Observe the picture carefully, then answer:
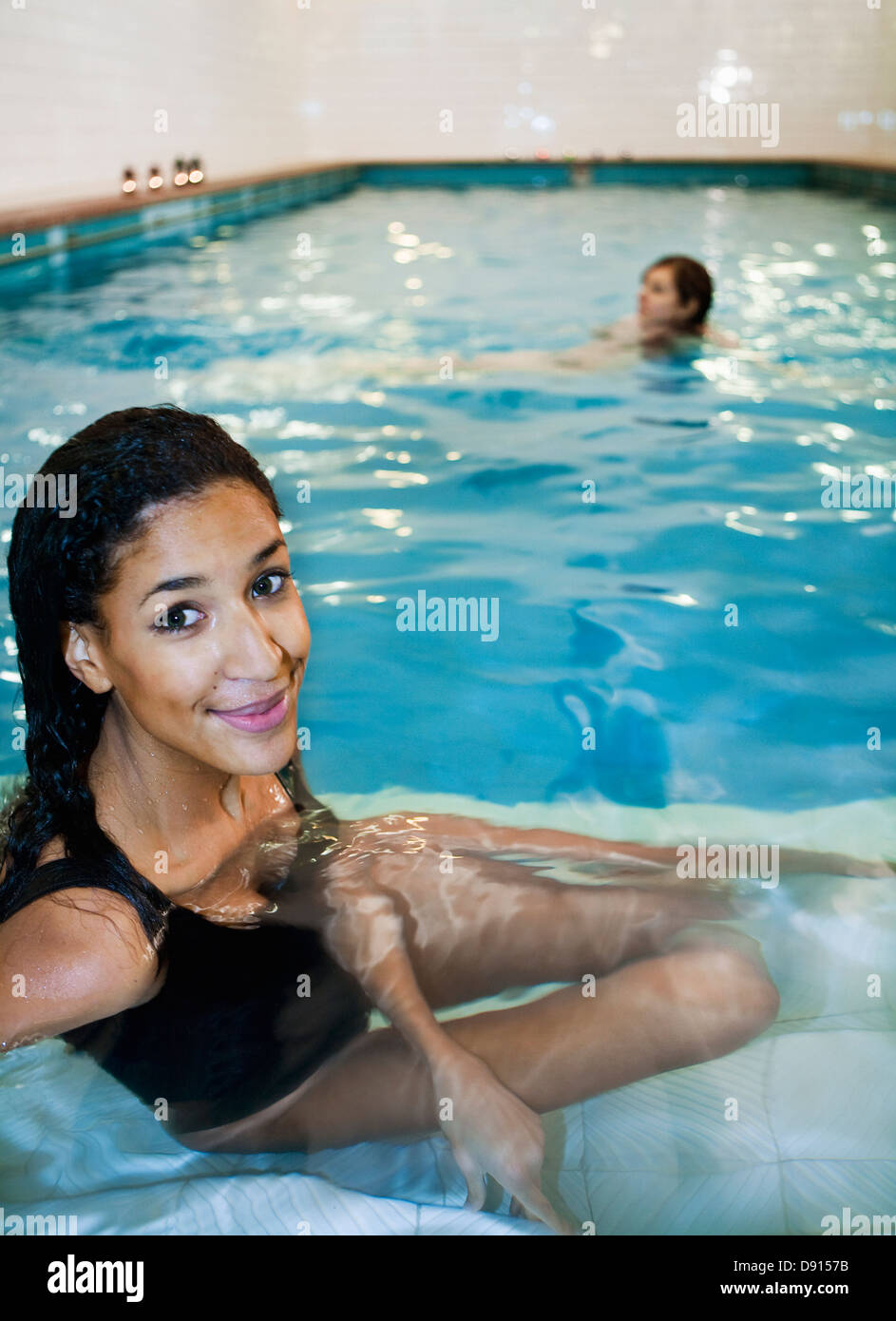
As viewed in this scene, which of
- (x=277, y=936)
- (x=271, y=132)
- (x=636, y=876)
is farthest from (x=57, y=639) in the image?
(x=271, y=132)

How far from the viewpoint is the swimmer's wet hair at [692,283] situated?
20.5 ft

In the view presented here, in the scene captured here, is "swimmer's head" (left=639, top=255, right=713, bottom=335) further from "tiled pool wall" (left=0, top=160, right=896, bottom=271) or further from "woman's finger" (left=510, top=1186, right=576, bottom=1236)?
"woman's finger" (left=510, top=1186, right=576, bottom=1236)

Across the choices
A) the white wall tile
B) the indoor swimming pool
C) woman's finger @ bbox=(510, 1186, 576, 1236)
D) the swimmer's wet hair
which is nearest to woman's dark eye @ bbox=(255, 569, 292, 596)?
the indoor swimming pool

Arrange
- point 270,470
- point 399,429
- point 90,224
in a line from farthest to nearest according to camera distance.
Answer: point 90,224 → point 399,429 → point 270,470

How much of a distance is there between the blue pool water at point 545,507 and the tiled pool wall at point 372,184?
0.36m

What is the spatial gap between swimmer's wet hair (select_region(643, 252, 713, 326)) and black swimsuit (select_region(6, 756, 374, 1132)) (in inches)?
207

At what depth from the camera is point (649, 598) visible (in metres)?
3.67

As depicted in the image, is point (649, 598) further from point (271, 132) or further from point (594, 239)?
point (271, 132)

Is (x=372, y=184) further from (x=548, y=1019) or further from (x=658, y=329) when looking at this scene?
(x=548, y=1019)

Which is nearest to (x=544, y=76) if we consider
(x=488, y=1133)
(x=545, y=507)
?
(x=545, y=507)

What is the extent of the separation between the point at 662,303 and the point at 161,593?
208 inches

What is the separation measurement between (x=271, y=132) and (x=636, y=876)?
49.8 ft

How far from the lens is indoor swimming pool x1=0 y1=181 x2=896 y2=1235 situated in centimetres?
166

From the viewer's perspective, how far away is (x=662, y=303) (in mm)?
6312
